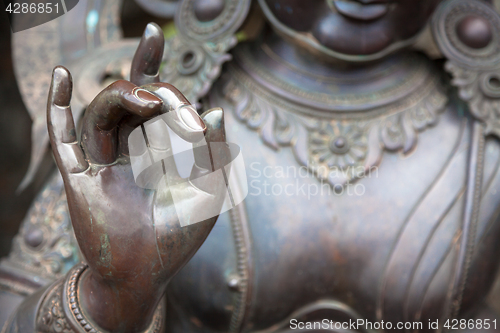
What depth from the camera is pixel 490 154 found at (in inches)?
43.7

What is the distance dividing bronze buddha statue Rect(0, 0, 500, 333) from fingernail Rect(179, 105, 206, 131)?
0.35m

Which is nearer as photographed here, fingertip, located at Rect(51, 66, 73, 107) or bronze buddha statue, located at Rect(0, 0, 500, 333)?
fingertip, located at Rect(51, 66, 73, 107)

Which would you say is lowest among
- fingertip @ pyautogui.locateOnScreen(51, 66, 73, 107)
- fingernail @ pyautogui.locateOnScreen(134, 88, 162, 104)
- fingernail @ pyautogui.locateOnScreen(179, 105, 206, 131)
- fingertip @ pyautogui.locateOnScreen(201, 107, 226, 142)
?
fingertip @ pyautogui.locateOnScreen(201, 107, 226, 142)

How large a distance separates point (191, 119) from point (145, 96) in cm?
6

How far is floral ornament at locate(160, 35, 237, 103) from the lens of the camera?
108cm

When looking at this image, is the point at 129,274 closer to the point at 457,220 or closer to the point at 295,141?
the point at 295,141

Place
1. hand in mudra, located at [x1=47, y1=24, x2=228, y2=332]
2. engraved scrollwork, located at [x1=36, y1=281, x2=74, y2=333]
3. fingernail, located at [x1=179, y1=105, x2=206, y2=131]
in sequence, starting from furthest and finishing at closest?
engraved scrollwork, located at [x1=36, y1=281, x2=74, y2=333] < hand in mudra, located at [x1=47, y1=24, x2=228, y2=332] < fingernail, located at [x1=179, y1=105, x2=206, y2=131]

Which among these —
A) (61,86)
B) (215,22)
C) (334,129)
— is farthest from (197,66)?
(61,86)

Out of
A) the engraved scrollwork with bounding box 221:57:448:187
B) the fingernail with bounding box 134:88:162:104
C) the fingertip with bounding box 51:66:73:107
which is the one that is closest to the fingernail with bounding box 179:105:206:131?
the fingernail with bounding box 134:88:162:104

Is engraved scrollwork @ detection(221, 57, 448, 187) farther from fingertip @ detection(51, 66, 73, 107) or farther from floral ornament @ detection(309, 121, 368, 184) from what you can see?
fingertip @ detection(51, 66, 73, 107)

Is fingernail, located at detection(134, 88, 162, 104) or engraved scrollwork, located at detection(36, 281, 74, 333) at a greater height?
fingernail, located at detection(134, 88, 162, 104)

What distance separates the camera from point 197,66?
110 cm

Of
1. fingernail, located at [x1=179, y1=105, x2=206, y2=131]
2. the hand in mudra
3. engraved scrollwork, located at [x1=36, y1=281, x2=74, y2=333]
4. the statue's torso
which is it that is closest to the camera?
fingernail, located at [x1=179, y1=105, x2=206, y2=131]

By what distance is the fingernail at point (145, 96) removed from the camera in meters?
0.63
